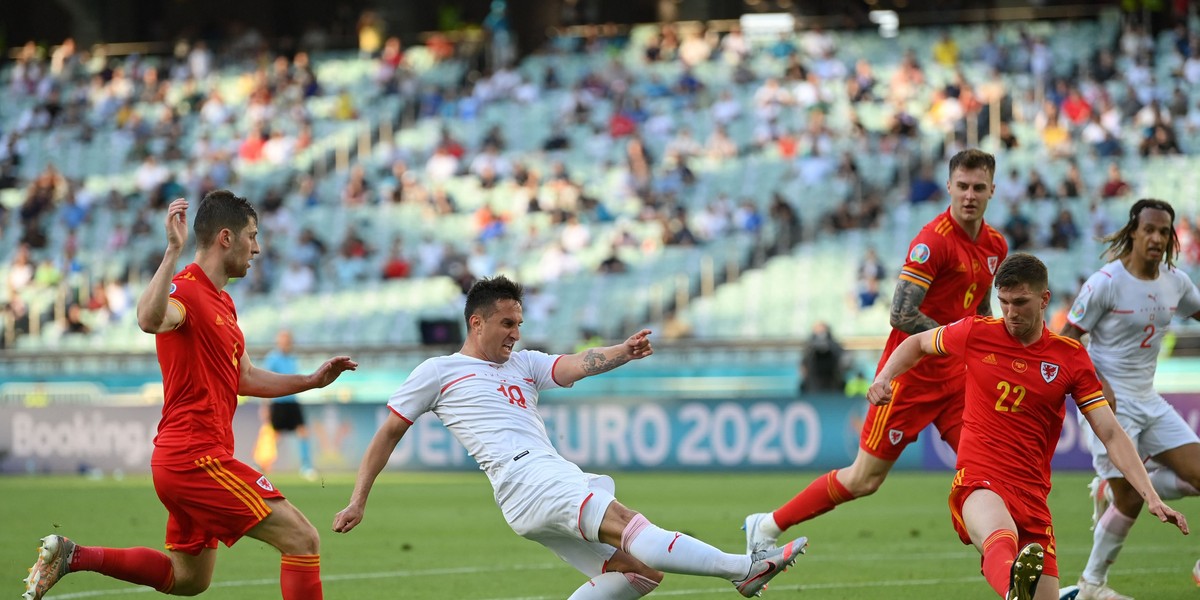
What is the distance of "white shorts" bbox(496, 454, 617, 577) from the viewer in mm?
6688

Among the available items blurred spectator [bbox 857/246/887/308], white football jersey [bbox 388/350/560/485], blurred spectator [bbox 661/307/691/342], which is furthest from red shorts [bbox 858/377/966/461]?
blurred spectator [bbox 857/246/887/308]

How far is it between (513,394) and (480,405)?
0.17 meters

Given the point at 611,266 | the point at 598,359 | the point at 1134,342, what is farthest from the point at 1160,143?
the point at 598,359

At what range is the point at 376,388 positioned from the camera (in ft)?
76.3

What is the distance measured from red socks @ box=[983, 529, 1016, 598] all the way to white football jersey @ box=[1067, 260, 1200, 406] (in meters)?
2.52

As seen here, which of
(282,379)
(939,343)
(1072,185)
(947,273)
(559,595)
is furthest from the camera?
(1072,185)

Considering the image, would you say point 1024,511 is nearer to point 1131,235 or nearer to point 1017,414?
point 1017,414

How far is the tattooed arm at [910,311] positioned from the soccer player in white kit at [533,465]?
2.04 metres

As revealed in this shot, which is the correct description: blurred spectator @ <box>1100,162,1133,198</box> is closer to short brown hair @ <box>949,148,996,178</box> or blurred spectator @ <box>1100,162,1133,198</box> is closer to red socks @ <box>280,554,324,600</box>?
short brown hair @ <box>949,148,996,178</box>

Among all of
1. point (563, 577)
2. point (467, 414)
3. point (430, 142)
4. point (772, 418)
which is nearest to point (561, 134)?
point (430, 142)

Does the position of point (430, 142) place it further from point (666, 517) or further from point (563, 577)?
point (563, 577)

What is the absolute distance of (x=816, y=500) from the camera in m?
9.25

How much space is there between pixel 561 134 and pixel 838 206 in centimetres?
700

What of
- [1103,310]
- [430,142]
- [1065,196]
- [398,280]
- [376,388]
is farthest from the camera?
[430,142]
